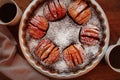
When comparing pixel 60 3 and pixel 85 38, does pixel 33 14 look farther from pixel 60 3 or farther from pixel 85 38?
pixel 85 38

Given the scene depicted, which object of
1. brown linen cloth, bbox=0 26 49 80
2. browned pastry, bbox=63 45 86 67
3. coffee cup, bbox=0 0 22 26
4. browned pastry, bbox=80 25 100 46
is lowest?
browned pastry, bbox=63 45 86 67

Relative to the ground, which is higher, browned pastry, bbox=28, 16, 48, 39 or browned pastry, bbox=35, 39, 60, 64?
A: browned pastry, bbox=28, 16, 48, 39

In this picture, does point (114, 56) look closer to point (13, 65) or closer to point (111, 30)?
point (111, 30)

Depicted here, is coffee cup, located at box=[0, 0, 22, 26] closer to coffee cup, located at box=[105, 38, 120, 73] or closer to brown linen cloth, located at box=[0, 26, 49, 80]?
brown linen cloth, located at box=[0, 26, 49, 80]

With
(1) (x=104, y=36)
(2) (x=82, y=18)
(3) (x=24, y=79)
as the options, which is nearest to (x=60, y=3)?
(2) (x=82, y=18)

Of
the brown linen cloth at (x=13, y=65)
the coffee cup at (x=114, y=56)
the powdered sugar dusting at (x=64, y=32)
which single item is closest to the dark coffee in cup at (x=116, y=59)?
the coffee cup at (x=114, y=56)

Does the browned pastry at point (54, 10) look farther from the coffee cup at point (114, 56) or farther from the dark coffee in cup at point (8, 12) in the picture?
the coffee cup at point (114, 56)

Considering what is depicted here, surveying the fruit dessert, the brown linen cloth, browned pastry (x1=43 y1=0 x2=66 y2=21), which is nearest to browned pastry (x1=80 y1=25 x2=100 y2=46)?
the fruit dessert

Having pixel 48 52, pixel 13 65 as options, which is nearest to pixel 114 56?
pixel 48 52
